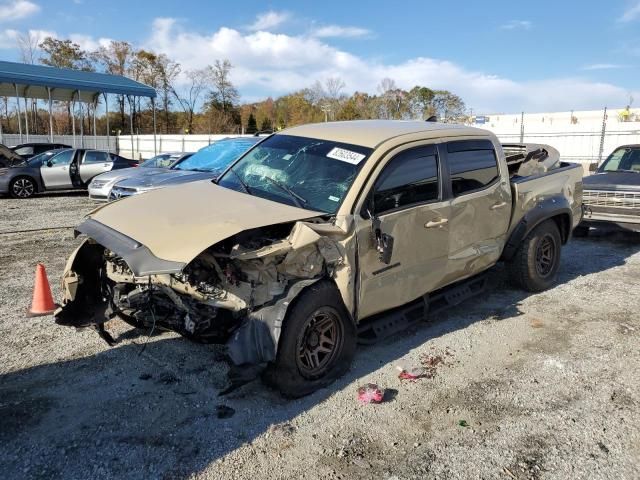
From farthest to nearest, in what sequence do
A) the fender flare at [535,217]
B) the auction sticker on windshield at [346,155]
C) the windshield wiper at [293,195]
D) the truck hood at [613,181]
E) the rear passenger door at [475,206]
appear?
the truck hood at [613,181] → the fender flare at [535,217] → the rear passenger door at [475,206] → the auction sticker on windshield at [346,155] → the windshield wiper at [293,195]

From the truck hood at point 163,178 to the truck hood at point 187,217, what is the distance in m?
5.02

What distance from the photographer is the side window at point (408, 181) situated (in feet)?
13.0

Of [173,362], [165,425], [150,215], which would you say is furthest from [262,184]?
[165,425]

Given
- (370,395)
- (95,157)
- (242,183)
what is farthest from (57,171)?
(370,395)

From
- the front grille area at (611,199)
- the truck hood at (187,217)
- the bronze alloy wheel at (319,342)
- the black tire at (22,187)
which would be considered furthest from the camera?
the black tire at (22,187)

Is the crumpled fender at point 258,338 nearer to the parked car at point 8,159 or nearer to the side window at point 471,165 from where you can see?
the side window at point 471,165

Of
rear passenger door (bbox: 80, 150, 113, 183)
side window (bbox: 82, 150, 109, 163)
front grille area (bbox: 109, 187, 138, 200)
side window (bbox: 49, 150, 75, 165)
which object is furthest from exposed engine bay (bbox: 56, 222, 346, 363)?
side window (bbox: 49, 150, 75, 165)

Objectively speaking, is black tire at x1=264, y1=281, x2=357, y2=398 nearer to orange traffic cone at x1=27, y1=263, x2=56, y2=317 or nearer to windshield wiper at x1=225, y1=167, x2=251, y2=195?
windshield wiper at x1=225, y1=167, x2=251, y2=195

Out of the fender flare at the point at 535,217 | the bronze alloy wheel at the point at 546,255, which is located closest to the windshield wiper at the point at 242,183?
the fender flare at the point at 535,217

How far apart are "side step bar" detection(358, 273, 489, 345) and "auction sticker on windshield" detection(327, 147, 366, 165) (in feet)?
4.35

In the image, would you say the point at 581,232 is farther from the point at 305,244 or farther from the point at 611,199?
the point at 305,244

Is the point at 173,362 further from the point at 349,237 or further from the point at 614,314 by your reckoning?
the point at 614,314

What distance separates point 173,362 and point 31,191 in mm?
13299

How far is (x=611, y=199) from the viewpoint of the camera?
27.2 ft
